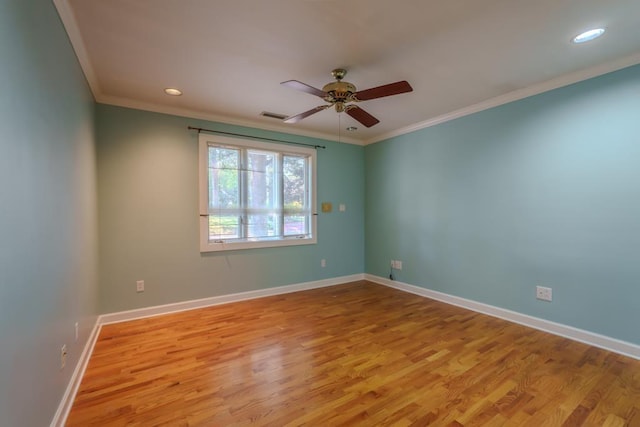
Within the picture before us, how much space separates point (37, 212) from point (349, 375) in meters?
2.17

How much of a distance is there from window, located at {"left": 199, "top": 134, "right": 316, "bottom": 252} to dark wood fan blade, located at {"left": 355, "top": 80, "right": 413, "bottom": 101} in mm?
2061

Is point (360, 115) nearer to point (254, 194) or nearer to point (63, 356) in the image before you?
point (254, 194)

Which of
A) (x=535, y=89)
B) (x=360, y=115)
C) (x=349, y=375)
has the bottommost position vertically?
(x=349, y=375)

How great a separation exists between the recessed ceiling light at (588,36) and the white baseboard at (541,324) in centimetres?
251

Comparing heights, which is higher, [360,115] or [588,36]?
[588,36]

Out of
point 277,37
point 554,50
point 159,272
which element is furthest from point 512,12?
point 159,272

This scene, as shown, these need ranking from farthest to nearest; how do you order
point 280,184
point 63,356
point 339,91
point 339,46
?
1. point 280,184
2. point 339,91
3. point 339,46
4. point 63,356

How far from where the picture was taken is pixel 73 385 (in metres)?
1.90

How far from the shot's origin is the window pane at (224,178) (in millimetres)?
3742

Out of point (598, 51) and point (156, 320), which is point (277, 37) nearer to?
point (598, 51)

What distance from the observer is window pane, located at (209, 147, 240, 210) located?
12.3 feet

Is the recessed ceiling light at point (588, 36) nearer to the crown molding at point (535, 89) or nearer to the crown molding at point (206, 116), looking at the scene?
the crown molding at point (535, 89)

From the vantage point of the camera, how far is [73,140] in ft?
6.90

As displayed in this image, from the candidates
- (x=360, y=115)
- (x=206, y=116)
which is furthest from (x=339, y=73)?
(x=206, y=116)
